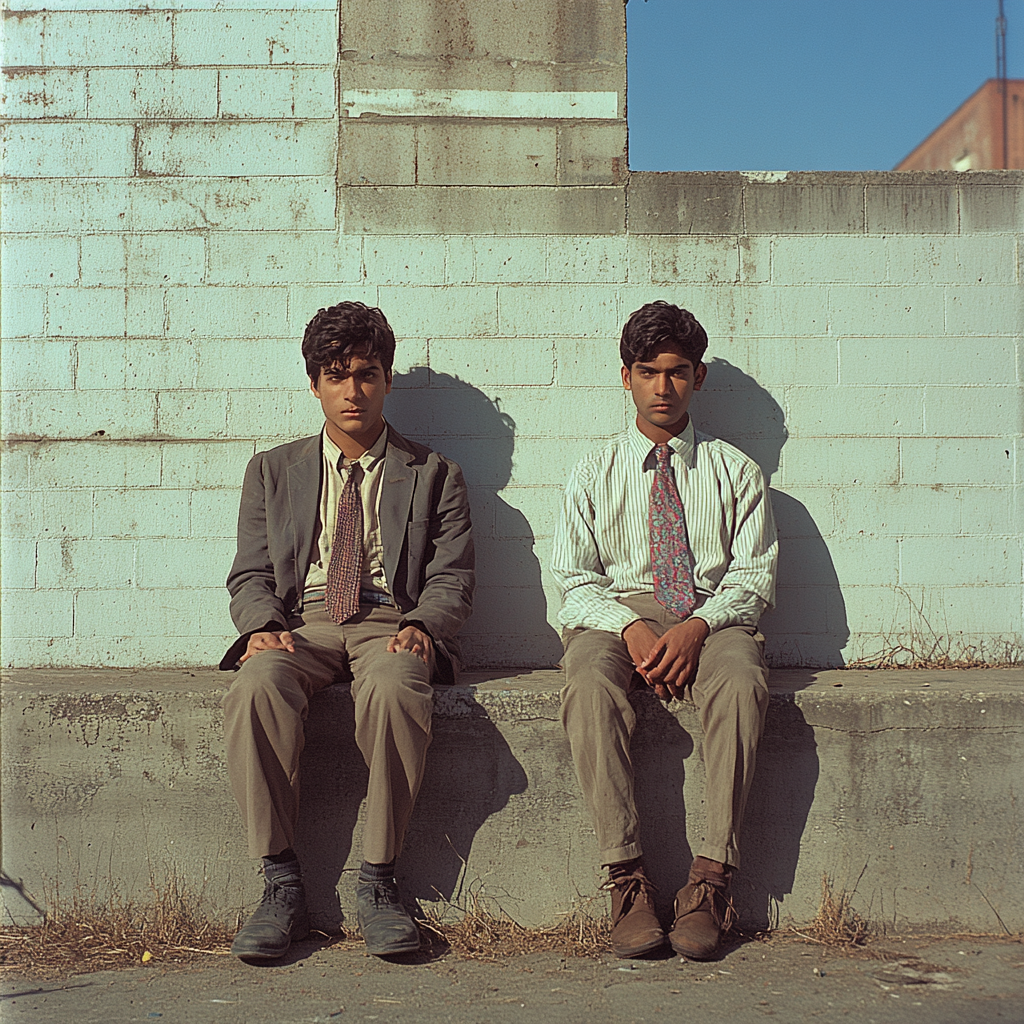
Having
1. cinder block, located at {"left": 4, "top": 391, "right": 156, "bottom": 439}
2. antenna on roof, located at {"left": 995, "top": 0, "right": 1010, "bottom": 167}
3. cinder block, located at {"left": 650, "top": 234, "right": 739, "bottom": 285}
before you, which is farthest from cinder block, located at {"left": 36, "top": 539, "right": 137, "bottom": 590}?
antenna on roof, located at {"left": 995, "top": 0, "right": 1010, "bottom": 167}

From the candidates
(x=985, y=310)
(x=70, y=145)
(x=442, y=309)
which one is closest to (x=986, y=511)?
(x=985, y=310)

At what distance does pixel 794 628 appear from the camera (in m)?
3.99

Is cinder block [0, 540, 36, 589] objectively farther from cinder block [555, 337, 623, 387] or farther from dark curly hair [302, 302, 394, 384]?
cinder block [555, 337, 623, 387]

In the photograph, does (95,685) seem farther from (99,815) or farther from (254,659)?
(254,659)

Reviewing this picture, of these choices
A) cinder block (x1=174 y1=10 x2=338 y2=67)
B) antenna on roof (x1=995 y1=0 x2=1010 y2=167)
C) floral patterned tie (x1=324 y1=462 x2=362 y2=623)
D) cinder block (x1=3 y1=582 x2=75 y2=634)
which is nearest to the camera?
floral patterned tie (x1=324 y1=462 x2=362 y2=623)

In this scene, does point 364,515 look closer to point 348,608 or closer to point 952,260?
point 348,608

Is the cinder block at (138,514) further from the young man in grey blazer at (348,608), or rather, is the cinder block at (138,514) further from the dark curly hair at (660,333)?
the dark curly hair at (660,333)

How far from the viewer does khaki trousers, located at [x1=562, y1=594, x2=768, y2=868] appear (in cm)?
298

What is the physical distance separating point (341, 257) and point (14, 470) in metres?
1.54

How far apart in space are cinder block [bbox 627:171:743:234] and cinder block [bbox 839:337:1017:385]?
697mm

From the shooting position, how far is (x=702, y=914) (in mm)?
2918

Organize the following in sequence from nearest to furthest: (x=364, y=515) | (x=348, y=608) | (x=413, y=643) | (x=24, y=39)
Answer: (x=413, y=643) → (x=348, y=608) → (x=364, y=515) → (x=24, y=39)

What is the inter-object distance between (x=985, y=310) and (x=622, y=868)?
8.76ft

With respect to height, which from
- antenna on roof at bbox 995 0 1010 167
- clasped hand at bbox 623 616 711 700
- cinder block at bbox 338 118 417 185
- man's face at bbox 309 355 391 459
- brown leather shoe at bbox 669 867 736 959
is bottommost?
brown leather shoe at bbox 669 867 736 959
